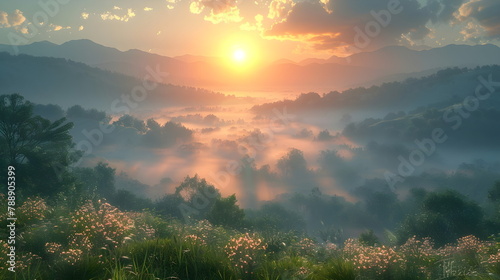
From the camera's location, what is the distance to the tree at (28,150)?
2886cm

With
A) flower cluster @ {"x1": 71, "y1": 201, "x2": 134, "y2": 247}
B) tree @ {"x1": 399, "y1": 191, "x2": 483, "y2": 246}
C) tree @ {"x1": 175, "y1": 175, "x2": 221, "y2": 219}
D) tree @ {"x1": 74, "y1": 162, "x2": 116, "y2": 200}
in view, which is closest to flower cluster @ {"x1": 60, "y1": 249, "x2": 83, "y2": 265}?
flower cluster @ {"x1": 71, "y1": 201, "x2": 134, "y2": 247}

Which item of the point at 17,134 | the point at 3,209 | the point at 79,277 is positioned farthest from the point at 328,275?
the point at 17,134

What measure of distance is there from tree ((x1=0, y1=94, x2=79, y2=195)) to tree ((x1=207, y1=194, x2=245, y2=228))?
1770cm

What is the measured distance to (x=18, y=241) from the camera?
880 cm

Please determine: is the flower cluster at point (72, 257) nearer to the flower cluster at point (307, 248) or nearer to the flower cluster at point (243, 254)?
the flower cluster at point (243, 254)

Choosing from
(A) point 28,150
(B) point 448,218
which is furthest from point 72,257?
(B) point 448,218

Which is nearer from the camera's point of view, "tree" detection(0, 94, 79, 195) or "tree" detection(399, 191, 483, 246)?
"tree" detection(0, 94, 79, 195)

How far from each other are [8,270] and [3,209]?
17.8ft

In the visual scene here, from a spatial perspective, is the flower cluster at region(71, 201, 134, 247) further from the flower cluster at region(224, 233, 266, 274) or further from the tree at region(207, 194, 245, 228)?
the tree at region(207, 194, 245, 228)

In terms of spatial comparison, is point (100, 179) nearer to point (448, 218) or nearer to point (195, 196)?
point (195, 196)

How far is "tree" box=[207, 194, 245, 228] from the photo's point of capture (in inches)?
1618

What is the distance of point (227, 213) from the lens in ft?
136

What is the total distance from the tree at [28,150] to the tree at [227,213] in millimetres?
17700

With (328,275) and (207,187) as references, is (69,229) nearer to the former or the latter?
(328,275)
